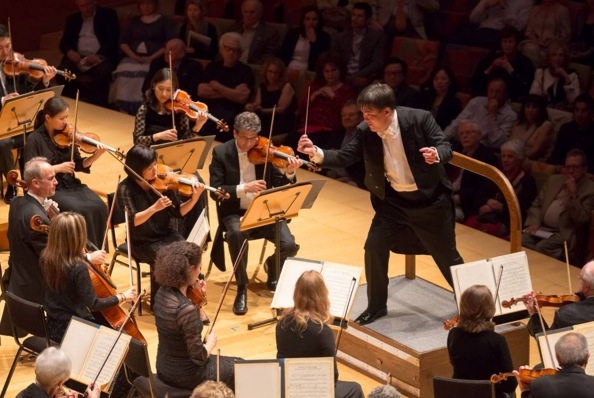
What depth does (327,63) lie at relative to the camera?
9336mm

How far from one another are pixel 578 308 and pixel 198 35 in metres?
6.13

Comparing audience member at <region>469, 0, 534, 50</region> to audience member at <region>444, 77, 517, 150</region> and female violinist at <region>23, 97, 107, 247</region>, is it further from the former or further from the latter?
female violinist at <region>23, 97, 107, 247</region>

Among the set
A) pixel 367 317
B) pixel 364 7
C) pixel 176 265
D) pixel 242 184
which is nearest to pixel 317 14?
pixel 364 7

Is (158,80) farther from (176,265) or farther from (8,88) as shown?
(176,265)

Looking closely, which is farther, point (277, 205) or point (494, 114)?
point (494, 114)

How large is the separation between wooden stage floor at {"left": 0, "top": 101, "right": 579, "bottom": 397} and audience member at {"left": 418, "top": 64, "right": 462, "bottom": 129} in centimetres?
85

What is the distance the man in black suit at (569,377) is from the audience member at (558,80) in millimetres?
4063

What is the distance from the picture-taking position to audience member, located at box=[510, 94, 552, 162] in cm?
836

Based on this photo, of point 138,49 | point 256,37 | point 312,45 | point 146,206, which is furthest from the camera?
point 138,49

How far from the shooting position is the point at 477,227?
8375 millimetres

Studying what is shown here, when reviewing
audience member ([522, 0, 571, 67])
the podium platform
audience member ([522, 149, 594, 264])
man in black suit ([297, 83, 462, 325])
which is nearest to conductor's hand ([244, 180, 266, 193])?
man in black suit ([297, 83, 462, 325])

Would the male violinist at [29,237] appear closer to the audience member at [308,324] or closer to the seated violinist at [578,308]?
the audience member at [308,324]

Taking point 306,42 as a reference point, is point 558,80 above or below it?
below

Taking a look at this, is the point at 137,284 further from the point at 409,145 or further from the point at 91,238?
the point at 409,145
